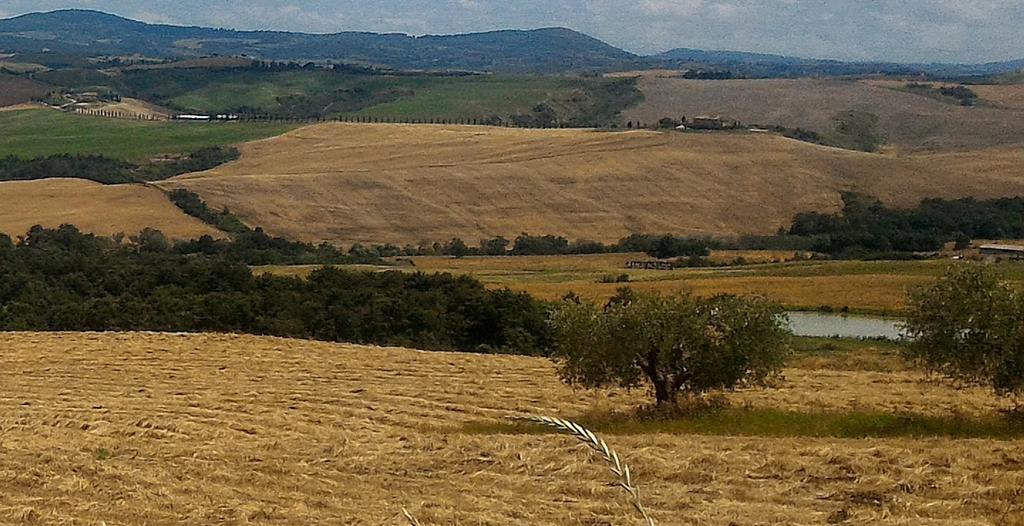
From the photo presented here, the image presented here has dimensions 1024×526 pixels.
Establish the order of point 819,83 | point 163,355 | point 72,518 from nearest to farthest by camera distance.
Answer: point 72,518
point 163,355
point 819,83

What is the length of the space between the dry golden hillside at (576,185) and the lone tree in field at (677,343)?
6010cm

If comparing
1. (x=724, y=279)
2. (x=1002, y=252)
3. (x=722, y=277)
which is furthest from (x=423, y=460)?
(x=1002, y=252)

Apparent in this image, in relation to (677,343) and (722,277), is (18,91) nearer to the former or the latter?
(722,277)

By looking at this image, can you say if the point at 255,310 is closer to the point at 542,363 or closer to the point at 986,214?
the point at 542,363

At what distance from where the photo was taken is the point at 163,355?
37.9 m

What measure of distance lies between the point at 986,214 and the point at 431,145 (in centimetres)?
5595

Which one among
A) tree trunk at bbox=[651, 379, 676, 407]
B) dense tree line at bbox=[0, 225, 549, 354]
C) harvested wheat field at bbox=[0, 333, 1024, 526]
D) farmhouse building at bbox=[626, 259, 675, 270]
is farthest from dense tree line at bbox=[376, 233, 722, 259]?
tree trunk at bbox=[651, 379, 676, 407]

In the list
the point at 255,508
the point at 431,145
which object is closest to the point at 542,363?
the point at 255,508

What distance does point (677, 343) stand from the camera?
25734 millimetres

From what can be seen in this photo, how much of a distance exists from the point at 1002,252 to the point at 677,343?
56.8 metres

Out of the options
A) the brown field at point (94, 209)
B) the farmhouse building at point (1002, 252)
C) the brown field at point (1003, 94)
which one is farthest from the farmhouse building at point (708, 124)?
the brown field at point (94, 209)

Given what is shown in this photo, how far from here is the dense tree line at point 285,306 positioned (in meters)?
46.1

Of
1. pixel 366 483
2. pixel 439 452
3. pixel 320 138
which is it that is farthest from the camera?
pixel 320 138

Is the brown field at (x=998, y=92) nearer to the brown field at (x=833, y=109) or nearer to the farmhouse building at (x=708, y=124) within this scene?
the brown field at (x=833, y=109)
